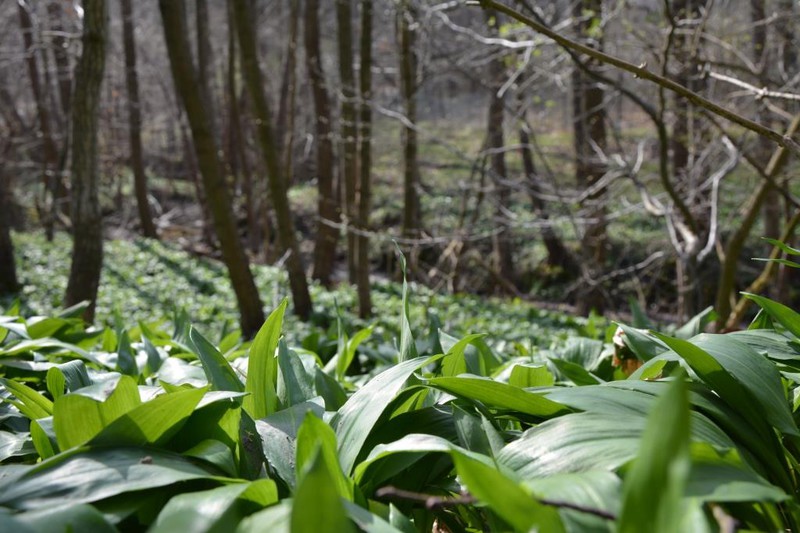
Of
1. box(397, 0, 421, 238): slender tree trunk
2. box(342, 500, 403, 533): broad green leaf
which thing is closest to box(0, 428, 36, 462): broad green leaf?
box(342, 500, 403, 533): broad green leaf

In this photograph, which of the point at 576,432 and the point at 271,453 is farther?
the point at 271,453

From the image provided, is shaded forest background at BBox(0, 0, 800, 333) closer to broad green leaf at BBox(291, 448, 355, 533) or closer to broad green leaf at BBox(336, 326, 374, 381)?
broad green leaf at BBox(336, 326, 374, 381)

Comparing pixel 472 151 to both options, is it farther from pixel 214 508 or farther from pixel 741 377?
pixel 214 508

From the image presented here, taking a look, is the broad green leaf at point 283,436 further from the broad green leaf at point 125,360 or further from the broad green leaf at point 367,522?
the broad green leaf at point 125,360

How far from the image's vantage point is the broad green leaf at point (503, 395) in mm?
1141

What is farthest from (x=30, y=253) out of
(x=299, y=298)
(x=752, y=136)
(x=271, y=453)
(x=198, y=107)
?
(x=271, y=453)

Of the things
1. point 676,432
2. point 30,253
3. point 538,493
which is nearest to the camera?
point 676,432

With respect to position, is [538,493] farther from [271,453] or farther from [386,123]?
[386,123]

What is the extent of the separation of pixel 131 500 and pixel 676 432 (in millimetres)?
724

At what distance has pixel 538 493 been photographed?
0.80 m

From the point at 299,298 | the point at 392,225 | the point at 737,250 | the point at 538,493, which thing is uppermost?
the point at 538,493

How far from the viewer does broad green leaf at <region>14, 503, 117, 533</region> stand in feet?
2.72

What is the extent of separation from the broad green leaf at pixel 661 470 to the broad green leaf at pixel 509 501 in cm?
11

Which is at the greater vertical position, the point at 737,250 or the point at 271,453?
the point at 271,453
